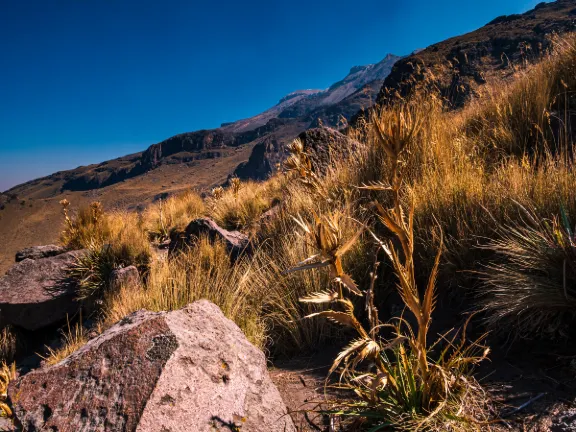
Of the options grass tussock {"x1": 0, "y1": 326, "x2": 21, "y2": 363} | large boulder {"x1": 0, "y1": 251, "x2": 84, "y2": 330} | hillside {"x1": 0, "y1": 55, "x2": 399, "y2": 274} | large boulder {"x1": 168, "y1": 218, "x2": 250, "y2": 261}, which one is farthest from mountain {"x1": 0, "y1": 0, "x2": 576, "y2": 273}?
grass tussock {"x1": 0, "y1": 326, "x2": 21, "y2": 363}

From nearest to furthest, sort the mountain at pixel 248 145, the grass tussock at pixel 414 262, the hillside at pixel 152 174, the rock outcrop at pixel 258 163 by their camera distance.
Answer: the grass tussock at pixel 414 262
the mountain at pixel 248 145
the hillside at pixel 152 174
the rock outcrop at pixel 258 163

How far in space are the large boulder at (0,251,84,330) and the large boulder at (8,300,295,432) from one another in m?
4.89

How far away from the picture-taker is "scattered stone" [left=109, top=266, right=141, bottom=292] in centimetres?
460

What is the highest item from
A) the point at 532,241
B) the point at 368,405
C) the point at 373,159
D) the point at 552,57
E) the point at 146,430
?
the point at 552,57

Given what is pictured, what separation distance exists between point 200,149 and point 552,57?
519 ft

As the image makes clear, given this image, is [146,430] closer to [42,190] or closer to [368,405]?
[368,405]

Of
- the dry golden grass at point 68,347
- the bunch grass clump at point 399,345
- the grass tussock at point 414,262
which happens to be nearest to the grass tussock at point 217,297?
the grass tussock at point 414,262

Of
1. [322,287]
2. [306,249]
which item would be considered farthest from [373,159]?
[322,287]

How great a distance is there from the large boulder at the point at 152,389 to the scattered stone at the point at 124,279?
3.27 m

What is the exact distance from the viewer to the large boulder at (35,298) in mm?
5469

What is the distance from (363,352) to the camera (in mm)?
778

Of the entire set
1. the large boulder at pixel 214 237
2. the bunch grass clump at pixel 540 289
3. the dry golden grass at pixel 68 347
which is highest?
the large boulder at pixel 214 237

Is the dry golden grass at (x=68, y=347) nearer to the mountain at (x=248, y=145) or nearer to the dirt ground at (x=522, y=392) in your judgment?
the dirt ground at (x=522, y=392)

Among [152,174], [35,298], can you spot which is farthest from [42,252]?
[152,174]
